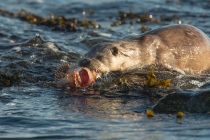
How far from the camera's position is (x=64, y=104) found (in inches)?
265

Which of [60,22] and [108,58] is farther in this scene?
[60,22]

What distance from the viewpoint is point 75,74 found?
23.2ft

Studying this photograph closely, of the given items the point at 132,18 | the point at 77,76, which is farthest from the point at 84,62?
the point at 132,18

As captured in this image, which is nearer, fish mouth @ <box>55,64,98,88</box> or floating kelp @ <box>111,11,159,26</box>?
fish mouth @ <box>55,64,98,88</box>

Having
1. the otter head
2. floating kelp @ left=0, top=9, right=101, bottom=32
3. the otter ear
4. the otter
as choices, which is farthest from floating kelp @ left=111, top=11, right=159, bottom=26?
the otter ear

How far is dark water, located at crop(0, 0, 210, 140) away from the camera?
5.54 metres

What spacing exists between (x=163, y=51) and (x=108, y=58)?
94 cm

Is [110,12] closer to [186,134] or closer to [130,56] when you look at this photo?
[130,56]

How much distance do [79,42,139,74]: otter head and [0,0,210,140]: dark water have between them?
0.34 m

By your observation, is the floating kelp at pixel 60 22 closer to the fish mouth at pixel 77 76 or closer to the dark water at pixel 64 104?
the dark water at pixel 64 104

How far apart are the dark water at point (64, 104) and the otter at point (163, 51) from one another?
65 cm

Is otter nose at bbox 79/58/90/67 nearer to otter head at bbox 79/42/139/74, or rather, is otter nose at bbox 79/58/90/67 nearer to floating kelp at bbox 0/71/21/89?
otter head at bbox 79/42/139/74

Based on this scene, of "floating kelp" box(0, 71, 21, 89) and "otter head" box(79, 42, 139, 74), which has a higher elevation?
"otter head" box(79, 42, 139, 74)

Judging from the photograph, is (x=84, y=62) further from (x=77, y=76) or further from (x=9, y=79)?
(x=9, y=79)
